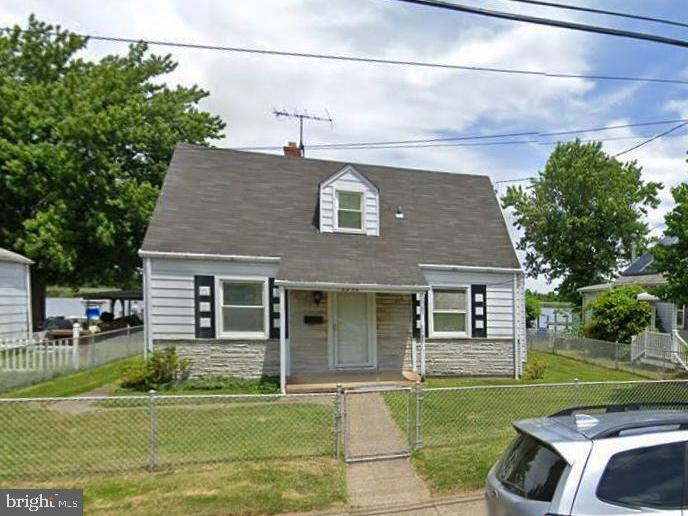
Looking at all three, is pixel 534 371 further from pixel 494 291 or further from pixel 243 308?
pixel 243 308

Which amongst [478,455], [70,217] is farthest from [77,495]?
[70,217]

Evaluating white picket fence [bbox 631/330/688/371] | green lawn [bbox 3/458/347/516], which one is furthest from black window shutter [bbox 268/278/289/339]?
white picket fence [bbox 631/330/688/371]

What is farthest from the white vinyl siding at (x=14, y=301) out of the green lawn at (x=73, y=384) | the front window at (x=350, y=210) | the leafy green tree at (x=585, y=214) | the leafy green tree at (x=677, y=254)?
the leafy green tree at (x=585, y=214)

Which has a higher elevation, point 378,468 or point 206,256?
point 206,256

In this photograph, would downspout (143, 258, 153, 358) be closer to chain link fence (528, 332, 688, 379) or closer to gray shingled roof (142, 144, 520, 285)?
gray shingled roof (142, 144, 520, 285)

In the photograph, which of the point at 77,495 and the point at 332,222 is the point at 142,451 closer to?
the point at 77,495

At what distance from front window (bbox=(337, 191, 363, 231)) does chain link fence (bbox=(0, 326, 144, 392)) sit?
Answer: 26.2 ft

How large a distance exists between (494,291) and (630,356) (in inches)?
246

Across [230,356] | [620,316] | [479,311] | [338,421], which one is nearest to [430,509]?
[338,421]

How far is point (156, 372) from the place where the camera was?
1158 centimetres

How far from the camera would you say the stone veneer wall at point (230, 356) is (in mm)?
12180

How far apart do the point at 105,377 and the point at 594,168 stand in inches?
1408

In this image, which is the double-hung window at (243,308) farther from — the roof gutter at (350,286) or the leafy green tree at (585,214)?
the leafy green tree at (585,214)

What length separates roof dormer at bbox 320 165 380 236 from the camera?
546 inches
